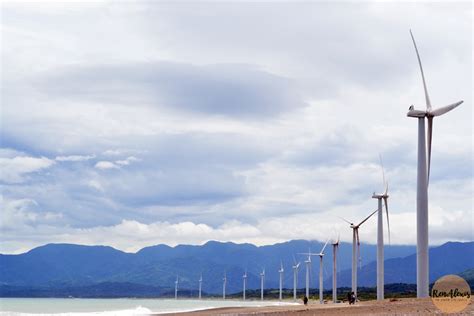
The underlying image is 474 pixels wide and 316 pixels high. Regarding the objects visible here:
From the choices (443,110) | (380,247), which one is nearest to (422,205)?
(443,110)

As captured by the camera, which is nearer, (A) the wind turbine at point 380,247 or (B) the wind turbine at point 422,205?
(B) the wind turbine at point 422,205

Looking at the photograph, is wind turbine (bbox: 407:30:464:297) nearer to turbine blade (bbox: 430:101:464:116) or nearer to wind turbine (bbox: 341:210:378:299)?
turbine blade (bbox: 430:101:464:116)

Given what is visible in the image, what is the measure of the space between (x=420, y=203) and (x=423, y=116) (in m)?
7.34

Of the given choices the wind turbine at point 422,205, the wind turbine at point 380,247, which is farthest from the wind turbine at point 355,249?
the wind turbine at point 422,205

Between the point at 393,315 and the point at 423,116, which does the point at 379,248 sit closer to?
the point at 423,116

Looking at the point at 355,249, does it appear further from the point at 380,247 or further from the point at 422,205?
the point at 422,205

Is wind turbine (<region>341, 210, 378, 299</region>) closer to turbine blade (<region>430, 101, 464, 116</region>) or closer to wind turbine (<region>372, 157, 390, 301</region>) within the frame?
wind turbine (<region>372, 157, 390, 301</region>)

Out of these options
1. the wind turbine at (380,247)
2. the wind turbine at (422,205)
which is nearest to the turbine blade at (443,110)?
the wind turbine at (422,205)

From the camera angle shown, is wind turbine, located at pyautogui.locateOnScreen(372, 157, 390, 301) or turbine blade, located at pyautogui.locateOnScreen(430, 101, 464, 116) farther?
wind turbine, located at pyautogui.locateOnScreen(372, 157, 390, 301)

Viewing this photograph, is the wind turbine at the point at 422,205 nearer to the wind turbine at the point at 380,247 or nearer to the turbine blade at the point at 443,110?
the turbine blade at the point at 443,110

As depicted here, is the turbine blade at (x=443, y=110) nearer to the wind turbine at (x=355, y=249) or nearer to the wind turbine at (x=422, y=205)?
the wind turbine at (x=422, y=205)

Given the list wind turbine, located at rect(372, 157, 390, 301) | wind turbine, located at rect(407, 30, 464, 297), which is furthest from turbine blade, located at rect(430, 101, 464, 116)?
wind turbine, located at rect(372, 157, 390, 301)

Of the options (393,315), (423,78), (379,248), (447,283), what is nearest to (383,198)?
(379,248)

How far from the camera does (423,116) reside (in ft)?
182
